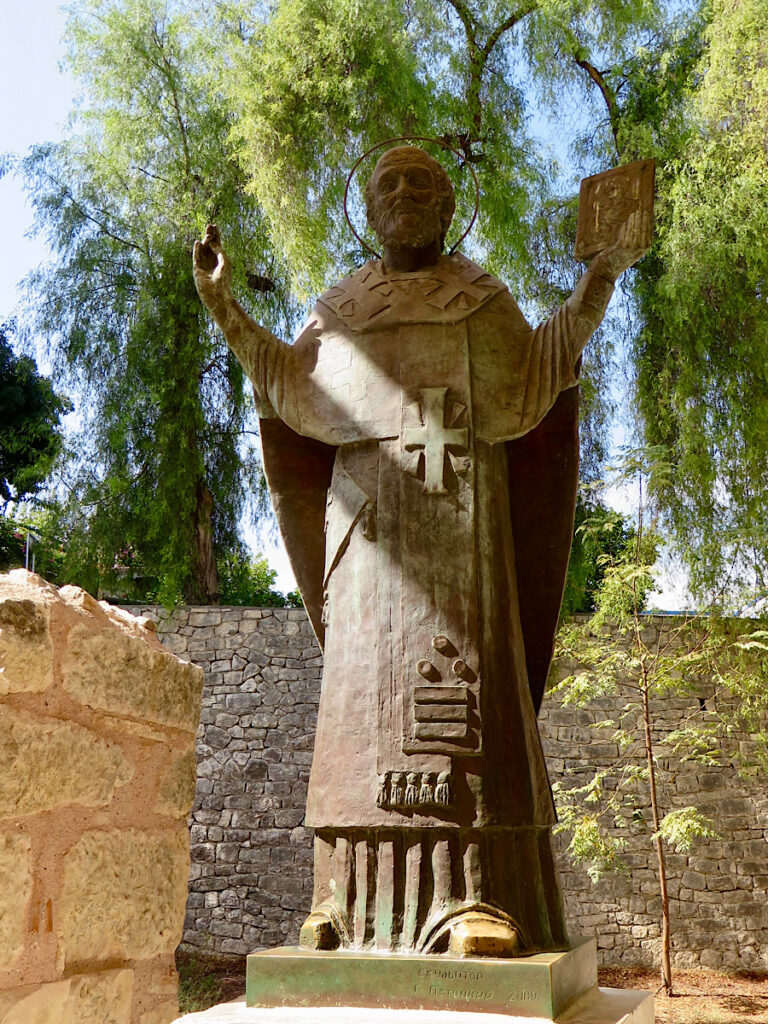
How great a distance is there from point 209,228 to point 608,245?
952 mm

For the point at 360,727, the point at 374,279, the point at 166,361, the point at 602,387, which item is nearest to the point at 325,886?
the point at 360,727

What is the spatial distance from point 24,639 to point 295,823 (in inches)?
309

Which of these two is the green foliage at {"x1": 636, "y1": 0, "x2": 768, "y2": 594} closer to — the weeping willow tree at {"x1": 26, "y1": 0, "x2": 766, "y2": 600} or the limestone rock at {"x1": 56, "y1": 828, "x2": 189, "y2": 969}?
the weeping willow tree at {"x1": 26, "y1": 0, "x2": 766, "y2": 600}

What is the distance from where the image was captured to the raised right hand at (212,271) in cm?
251

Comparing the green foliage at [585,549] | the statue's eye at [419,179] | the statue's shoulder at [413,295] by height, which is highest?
the green foliage at [585,549]

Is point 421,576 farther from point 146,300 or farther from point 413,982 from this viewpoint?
point 146,300

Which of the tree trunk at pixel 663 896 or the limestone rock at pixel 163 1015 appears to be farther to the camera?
the tree trunk at pixel 663 896

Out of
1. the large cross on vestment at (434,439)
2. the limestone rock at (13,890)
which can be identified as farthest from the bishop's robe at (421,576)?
the limestone rock at (13,890)

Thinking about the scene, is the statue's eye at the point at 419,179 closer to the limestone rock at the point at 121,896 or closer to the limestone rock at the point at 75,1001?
the limestone rock at the point at 121,896

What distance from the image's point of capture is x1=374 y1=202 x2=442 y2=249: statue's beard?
264cm

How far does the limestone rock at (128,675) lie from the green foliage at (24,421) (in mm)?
9525

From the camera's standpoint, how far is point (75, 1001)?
6.12 feet

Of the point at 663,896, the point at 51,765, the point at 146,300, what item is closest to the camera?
the point at 51,765

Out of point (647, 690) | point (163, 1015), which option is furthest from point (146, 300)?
point (163, 1015)
